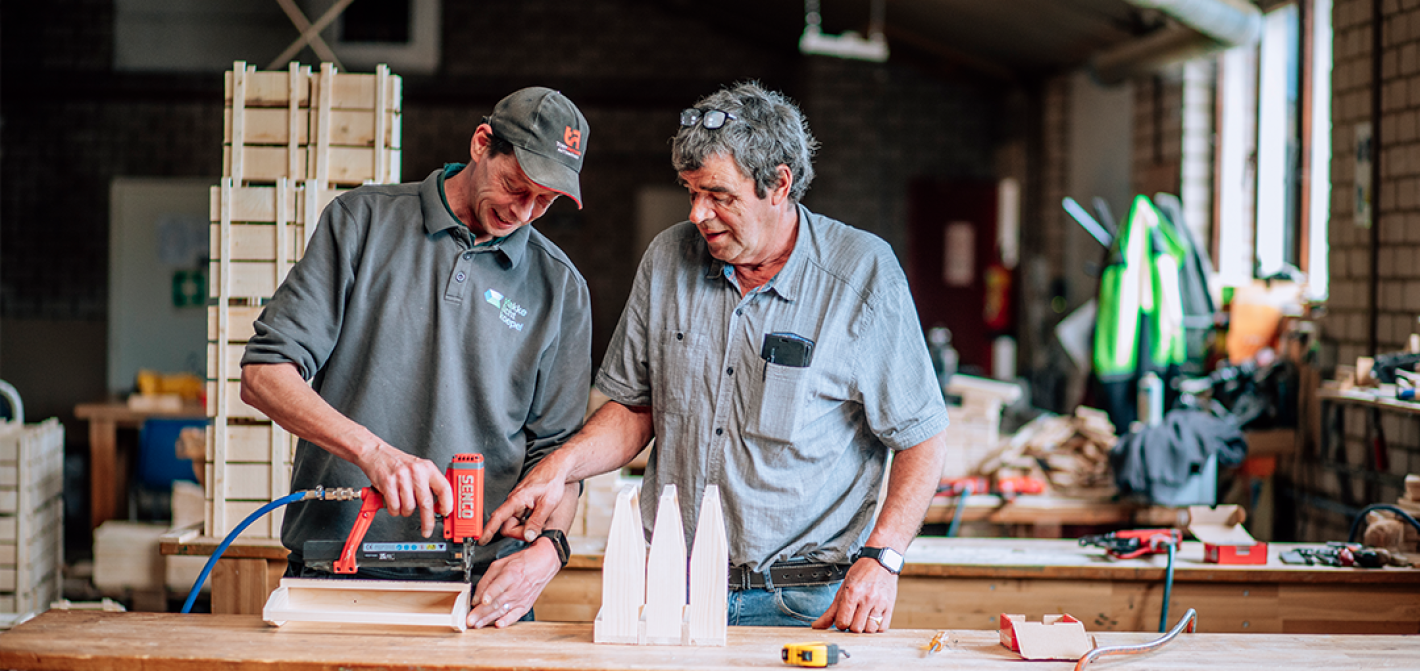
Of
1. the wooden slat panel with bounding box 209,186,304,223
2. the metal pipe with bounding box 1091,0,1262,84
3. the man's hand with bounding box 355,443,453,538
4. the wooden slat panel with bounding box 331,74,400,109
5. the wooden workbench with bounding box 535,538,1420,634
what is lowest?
the wooden workbench with bounding box 535,538,1420,634

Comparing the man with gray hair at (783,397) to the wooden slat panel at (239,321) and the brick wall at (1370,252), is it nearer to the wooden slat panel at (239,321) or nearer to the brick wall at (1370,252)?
the wooden slat panel at (239,321)

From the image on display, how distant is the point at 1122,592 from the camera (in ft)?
10.1

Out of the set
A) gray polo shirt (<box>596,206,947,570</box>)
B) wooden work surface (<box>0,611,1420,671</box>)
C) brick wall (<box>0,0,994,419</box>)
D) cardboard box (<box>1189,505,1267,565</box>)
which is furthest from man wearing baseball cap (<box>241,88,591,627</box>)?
brick wall (<box>0,0,994,419</box>)

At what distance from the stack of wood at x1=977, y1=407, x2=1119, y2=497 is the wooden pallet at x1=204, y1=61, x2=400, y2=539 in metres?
2.64

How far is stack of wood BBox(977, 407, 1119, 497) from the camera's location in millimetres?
4336

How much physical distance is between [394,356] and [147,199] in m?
7.92

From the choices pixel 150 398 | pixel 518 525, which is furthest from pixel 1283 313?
pixel 150 398

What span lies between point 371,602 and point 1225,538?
92.0 inches

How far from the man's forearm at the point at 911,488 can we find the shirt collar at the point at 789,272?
0.39m

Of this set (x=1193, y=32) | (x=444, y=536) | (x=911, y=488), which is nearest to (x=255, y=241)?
(x=444, y=536)

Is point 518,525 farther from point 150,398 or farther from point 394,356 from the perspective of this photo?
point 150,398

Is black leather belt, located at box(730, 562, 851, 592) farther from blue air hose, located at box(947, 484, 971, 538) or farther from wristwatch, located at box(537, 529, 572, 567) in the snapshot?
blue air hose, located at box(947, 484, 971, 538)

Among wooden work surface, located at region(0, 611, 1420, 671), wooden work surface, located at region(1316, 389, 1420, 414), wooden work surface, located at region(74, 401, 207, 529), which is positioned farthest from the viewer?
wooden work surface, located at region(74, 401, 207, 529)

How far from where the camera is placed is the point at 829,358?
2.12 metres
